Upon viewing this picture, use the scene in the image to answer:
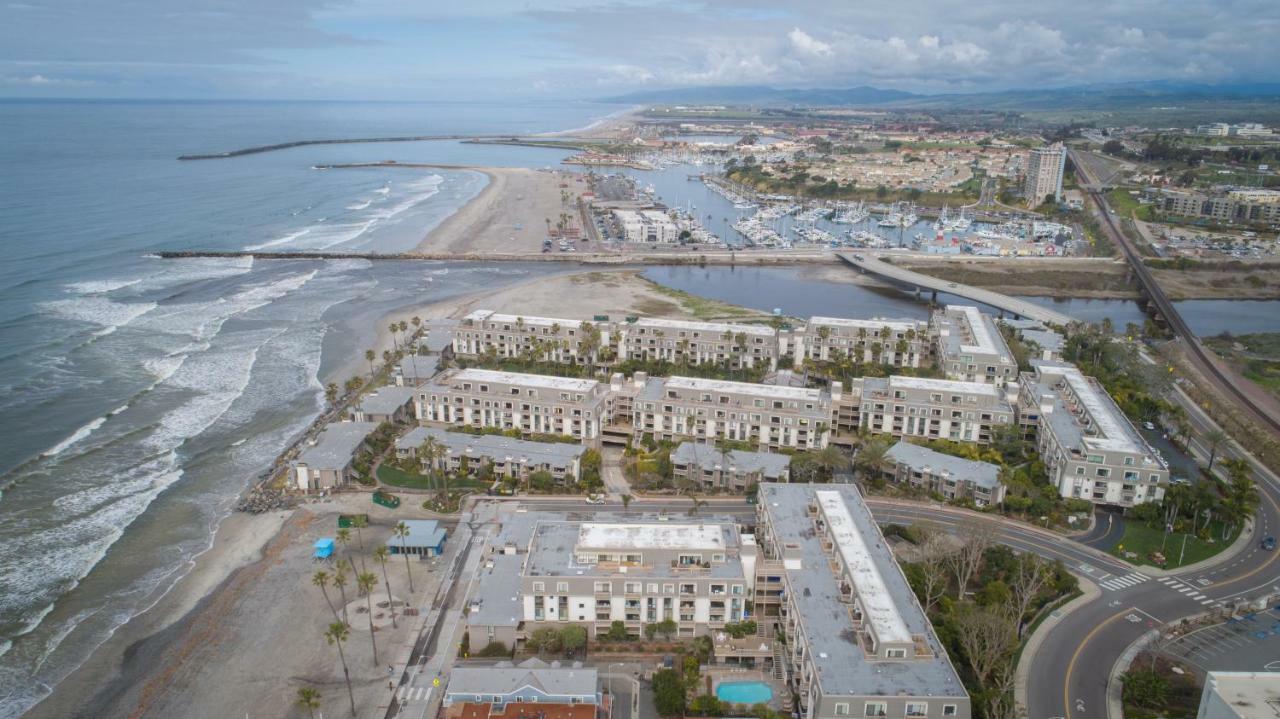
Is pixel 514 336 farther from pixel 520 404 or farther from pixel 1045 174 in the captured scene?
pixel 1045 174

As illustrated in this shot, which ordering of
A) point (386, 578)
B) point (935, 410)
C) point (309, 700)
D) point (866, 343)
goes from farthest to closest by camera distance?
point (866, 343) < point (935, 410) < point (386, 578) < point (309, 700)

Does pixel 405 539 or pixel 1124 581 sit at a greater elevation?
pixel 405 539

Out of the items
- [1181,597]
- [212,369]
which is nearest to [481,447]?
[212,369]

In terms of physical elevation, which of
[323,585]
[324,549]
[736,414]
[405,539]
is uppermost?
[736,414]

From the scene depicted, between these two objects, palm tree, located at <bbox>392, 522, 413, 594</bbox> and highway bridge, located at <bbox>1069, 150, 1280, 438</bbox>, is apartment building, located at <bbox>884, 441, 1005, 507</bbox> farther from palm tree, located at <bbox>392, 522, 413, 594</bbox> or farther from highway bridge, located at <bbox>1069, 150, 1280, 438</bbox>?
palm tree, located at <bbox>392, 522, 413, 594</bbox>

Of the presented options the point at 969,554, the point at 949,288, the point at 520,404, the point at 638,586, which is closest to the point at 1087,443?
the point at 969,554

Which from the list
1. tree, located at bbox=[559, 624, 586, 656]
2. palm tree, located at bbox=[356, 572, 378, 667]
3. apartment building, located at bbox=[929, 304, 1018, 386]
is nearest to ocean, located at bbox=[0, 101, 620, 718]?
palm tree, located at bbox=[356, 572, 378, 667]
